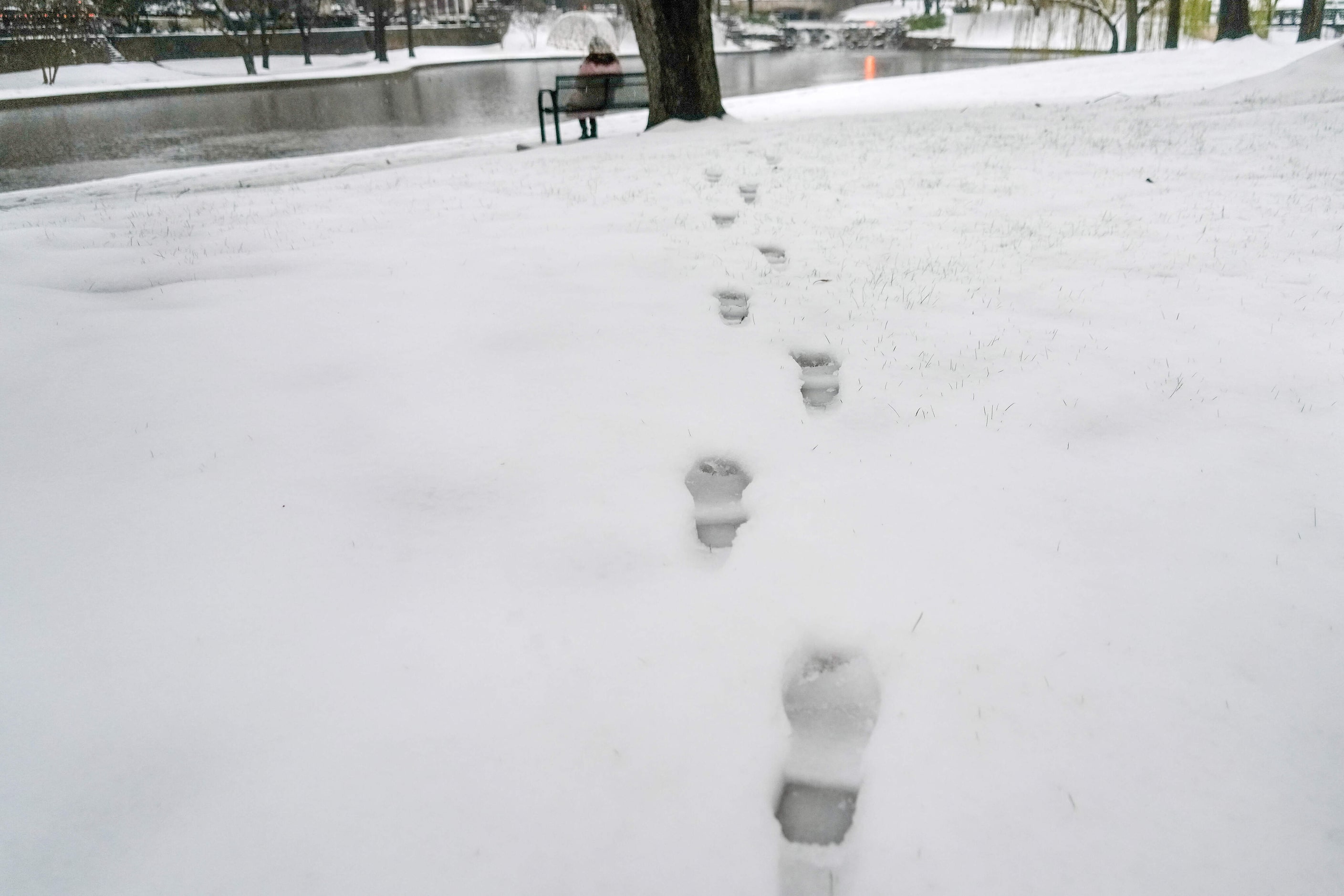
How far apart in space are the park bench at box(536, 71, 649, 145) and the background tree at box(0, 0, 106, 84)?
69.7ft

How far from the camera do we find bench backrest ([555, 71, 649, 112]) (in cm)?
1019

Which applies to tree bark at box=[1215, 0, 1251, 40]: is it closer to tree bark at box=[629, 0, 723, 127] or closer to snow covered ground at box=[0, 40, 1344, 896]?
tree bark at box=[629, 0, 723, 127]

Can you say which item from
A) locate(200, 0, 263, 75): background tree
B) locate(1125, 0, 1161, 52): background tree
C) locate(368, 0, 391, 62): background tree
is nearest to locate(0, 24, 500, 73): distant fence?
locate(200, 0, 263, 75): background tree

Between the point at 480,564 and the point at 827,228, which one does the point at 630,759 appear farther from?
the point at 827,228

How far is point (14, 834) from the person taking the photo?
4.56 ft

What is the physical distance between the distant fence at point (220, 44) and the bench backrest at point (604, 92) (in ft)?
73.8

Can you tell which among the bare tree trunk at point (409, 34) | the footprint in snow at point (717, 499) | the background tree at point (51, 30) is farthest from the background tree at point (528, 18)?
the footprint in snow at point (717, 499)

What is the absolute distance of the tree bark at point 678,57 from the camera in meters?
9.41

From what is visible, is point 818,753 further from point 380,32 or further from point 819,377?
point 380,32

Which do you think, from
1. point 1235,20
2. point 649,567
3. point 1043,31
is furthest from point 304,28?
point 649,567

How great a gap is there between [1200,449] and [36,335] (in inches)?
154

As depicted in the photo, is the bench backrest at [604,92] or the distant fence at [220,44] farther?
the distant fence at [220,44]

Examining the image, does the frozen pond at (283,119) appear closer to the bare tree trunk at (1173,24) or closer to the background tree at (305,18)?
the background tree at (305,18)

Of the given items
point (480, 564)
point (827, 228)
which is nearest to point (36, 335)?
point (480, 564)
